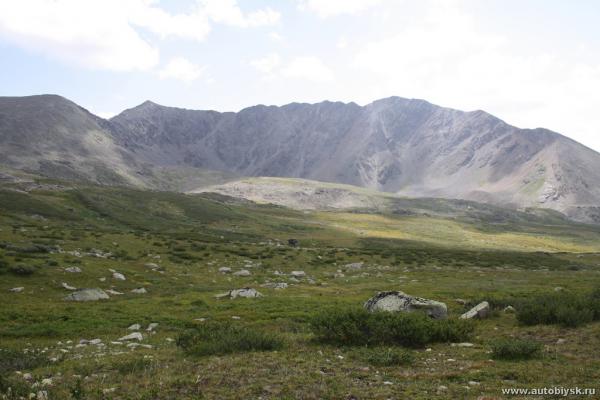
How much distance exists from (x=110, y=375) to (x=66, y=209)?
97.3 m

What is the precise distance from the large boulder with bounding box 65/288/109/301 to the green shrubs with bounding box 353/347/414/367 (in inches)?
781

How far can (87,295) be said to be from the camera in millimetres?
28422

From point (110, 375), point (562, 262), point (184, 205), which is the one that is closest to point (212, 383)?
point (110, 375)

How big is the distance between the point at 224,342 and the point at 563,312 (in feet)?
46.6

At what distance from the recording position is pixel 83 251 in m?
45.2

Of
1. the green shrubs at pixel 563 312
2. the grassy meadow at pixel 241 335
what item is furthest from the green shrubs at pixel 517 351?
the green shrubs at pixel 563 312

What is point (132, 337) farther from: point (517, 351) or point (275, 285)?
point (275, 285)

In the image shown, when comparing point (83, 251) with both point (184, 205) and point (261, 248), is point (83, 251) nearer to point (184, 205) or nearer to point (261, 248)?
point (261, 248)

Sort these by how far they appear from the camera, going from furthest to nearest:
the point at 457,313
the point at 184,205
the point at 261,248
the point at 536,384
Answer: the point at 184,205, the point at 261,248, the point at 457,313, the point at 536,384

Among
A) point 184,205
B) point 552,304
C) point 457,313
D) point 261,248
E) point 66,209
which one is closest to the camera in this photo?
point 552,304

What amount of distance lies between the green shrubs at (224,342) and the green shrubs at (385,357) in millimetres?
3193

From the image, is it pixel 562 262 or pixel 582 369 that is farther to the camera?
pixel 562 262

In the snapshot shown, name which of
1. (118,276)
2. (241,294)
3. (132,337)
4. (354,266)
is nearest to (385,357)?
(132,337)

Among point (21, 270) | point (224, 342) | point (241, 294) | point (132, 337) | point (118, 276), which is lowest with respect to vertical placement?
point (118, 276)
